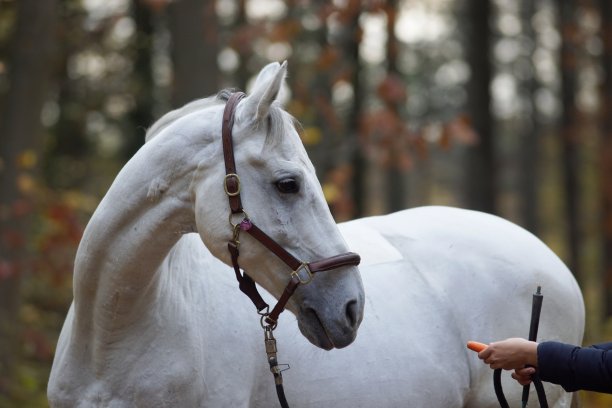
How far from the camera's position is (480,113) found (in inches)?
417

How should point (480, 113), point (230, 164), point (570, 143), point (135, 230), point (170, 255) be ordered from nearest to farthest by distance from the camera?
point (230, 164)
point (135, 230)
point (170, 255)
point (480, 113)
point (570, 143)

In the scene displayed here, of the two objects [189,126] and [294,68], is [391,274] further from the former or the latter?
[294,68]

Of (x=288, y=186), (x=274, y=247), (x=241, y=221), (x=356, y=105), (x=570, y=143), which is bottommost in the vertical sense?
(x=274, y=247)

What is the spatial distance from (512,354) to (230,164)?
4.13ft

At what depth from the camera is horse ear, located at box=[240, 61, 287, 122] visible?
113 inches

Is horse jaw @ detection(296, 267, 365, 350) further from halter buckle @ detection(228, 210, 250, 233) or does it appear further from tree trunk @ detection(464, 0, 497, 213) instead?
tree trunk @ detection(464, 0, 497, 213)

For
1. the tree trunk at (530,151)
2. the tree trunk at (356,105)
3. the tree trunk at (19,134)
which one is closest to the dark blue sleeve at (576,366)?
the tree trunk at (19,134)

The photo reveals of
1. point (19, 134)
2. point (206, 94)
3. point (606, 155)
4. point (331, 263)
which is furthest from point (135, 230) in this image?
point (606, 155)

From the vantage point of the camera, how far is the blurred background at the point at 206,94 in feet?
24.7

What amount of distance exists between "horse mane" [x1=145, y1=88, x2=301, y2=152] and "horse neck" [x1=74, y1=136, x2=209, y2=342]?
236mm

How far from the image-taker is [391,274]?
400 centimetres

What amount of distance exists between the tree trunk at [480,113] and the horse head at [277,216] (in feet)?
25.6

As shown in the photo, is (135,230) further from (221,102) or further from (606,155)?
(606,155)

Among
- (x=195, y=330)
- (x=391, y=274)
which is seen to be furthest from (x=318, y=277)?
(x=391, y=274)
